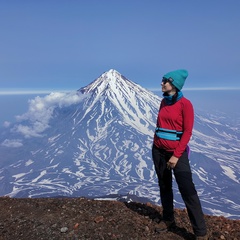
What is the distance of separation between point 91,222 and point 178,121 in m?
3.12

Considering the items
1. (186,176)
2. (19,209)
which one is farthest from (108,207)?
(186,176)

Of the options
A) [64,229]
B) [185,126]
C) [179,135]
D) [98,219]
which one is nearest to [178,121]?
Result: [185,126]

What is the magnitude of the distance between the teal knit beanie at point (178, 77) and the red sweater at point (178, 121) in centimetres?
27

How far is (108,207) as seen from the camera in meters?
8.39

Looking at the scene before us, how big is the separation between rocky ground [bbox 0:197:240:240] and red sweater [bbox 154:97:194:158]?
6.26 ft

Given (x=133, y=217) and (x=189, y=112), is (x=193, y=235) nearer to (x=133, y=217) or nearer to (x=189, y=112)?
(x=133, y=217)

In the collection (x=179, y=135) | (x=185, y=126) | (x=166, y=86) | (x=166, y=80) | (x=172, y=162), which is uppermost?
(x=166, y=80)

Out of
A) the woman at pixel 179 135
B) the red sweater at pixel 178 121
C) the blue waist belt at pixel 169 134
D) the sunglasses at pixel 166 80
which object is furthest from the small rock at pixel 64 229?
the sunglasses at pixel 166 80

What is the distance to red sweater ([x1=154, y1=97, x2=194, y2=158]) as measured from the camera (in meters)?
5.82

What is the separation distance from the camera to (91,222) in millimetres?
7273

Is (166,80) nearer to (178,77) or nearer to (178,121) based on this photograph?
(178,77)

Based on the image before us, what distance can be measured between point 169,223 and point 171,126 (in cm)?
227

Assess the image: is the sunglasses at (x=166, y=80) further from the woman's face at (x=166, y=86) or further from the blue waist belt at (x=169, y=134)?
the blue waist belt at (x=169, y=134)

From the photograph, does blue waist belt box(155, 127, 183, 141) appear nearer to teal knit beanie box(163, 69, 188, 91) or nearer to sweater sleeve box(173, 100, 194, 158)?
sweater sleeve box(173, 100, 194, 158)
